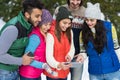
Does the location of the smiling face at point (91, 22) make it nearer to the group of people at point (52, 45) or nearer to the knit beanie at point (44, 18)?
the group of people at point (52, 45)

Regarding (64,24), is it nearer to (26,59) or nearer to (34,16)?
(34,16)

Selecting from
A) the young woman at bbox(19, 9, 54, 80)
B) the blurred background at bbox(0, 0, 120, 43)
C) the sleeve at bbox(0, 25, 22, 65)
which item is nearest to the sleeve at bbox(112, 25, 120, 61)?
the young woman at bbox(19, 9, 54, 80)

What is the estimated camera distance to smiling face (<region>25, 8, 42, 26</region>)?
143 inches

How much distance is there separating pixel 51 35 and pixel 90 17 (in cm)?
49

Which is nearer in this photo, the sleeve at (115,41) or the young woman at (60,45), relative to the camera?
the young woman at (60,45)

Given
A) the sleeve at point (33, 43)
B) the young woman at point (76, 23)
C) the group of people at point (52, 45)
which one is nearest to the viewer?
the group of people at point (52, 45)

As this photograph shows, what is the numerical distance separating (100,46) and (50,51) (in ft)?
1.87

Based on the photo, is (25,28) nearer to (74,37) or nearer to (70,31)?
(70,31)

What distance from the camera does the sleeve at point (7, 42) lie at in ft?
11.2

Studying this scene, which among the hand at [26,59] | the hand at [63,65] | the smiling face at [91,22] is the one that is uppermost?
the smiling face at [91,22]

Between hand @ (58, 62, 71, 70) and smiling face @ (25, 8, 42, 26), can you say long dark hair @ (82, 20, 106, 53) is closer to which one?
hand @ (58, 62, 71, 70)

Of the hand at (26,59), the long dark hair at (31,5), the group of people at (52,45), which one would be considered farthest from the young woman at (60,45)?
the long dark hair at (31,5)

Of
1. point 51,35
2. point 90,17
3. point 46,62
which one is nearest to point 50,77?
point 46,62

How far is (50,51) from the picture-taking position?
3.77 m
